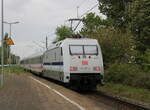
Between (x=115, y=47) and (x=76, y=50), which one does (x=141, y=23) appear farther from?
(x=76, y=50)

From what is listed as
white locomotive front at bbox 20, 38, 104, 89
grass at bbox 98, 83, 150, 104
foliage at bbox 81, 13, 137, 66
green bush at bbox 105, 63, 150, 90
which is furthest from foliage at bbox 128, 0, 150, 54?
grass at bbox 98, 83, 150, 104

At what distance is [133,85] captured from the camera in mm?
16844

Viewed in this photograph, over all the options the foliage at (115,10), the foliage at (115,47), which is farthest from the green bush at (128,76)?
the foliage at (115,10)

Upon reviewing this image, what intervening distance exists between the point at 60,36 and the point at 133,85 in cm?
4734

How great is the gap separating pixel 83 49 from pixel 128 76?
135 inches

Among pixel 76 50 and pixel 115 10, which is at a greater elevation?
pixel 115 10

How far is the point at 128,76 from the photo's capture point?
1823 centimetres

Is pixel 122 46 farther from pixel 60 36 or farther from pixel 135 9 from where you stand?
pixel 60 36

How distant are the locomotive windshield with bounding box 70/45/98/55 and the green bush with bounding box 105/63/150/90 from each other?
2.67m

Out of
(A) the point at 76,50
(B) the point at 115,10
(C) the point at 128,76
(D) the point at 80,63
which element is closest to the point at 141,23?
(B) the point at 115,10

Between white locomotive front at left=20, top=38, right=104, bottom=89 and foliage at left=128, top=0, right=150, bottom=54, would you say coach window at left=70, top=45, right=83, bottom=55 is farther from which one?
foliage at left=128, top=0, right=150, bottom=54

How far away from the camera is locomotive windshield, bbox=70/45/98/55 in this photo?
17359 mm

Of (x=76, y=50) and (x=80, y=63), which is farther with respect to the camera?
(x=76, y=50)

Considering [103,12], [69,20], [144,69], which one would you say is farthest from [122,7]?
[144,69]
